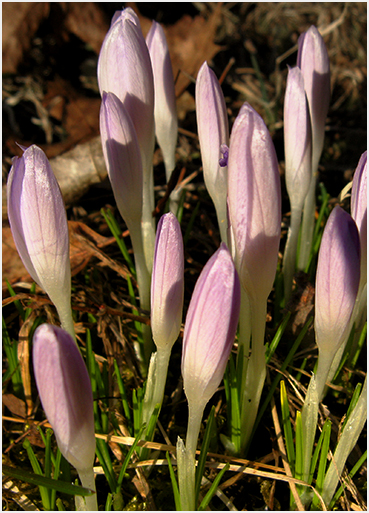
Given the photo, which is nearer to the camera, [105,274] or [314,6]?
[105,274]

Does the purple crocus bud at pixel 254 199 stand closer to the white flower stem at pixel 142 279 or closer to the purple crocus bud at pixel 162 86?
the white flower stem at pixel 142 279

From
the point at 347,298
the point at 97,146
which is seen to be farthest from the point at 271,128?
the point at 347,298

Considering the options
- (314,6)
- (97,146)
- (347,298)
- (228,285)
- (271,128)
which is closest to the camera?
(228,285)

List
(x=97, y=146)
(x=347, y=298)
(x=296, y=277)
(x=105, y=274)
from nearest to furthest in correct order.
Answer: (x=347, y=298), (x=296, y=277), (x=105, y=274), (x=97, y=146)

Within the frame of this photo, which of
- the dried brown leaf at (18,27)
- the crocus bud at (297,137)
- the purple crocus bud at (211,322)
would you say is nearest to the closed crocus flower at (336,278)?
the purple crocus bud at (211,322)

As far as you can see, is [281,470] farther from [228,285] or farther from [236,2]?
[236,2]

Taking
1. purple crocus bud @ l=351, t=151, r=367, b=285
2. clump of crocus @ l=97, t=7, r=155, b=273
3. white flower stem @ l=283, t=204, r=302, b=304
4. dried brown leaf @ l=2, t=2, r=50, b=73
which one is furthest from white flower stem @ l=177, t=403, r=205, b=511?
dried brown leaf @ l=2, t=2, r=50, b=73

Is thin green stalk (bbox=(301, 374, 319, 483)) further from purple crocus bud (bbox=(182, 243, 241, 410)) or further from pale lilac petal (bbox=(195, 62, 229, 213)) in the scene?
pale lilac petal (bbox=(195, 62, 229, 213))

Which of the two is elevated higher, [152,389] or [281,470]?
[152,389]
